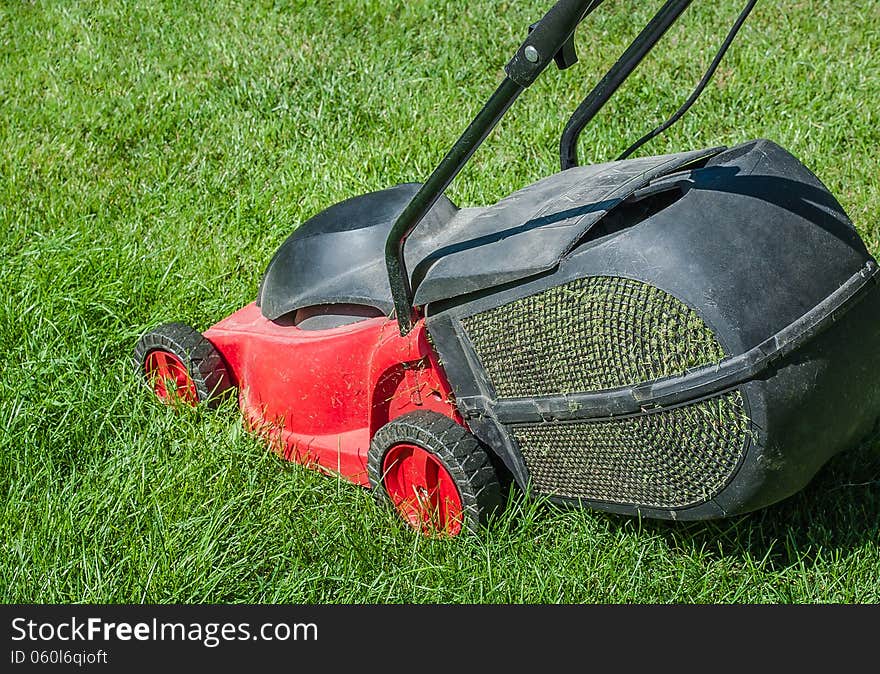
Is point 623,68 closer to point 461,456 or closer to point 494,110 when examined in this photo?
point 494,110

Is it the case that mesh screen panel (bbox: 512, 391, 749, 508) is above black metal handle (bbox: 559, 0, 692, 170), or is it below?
below

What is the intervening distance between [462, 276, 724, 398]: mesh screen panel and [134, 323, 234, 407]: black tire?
3.10 ft

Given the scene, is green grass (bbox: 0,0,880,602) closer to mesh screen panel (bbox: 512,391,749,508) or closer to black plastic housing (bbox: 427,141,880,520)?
mesh screen panel (bbox: 512,391,749,508)

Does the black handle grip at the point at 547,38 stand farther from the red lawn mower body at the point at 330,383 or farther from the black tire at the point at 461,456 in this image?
A: the black tire at the point at 461,456

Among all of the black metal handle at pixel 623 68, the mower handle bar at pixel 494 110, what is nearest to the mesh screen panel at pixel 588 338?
the mower handle bar at pixel 494 110

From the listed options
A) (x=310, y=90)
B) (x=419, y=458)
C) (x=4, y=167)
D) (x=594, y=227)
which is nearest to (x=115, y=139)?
(x=4, y=167)

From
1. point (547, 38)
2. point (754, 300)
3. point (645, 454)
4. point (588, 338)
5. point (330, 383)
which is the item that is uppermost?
point (547, 38)

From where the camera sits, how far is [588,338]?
74.1 inches

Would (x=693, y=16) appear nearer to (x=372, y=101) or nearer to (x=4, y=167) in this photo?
(x=372, y=101)

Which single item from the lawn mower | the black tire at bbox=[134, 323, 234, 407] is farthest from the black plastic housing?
the black tire at bbox=[134, 323, 234, 407]

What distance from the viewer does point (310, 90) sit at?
14.0ft

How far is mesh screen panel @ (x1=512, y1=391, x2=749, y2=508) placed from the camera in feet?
6.01

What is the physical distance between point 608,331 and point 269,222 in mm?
1973

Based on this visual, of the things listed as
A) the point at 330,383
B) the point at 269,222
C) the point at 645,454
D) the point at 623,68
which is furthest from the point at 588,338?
the point at 269,222
